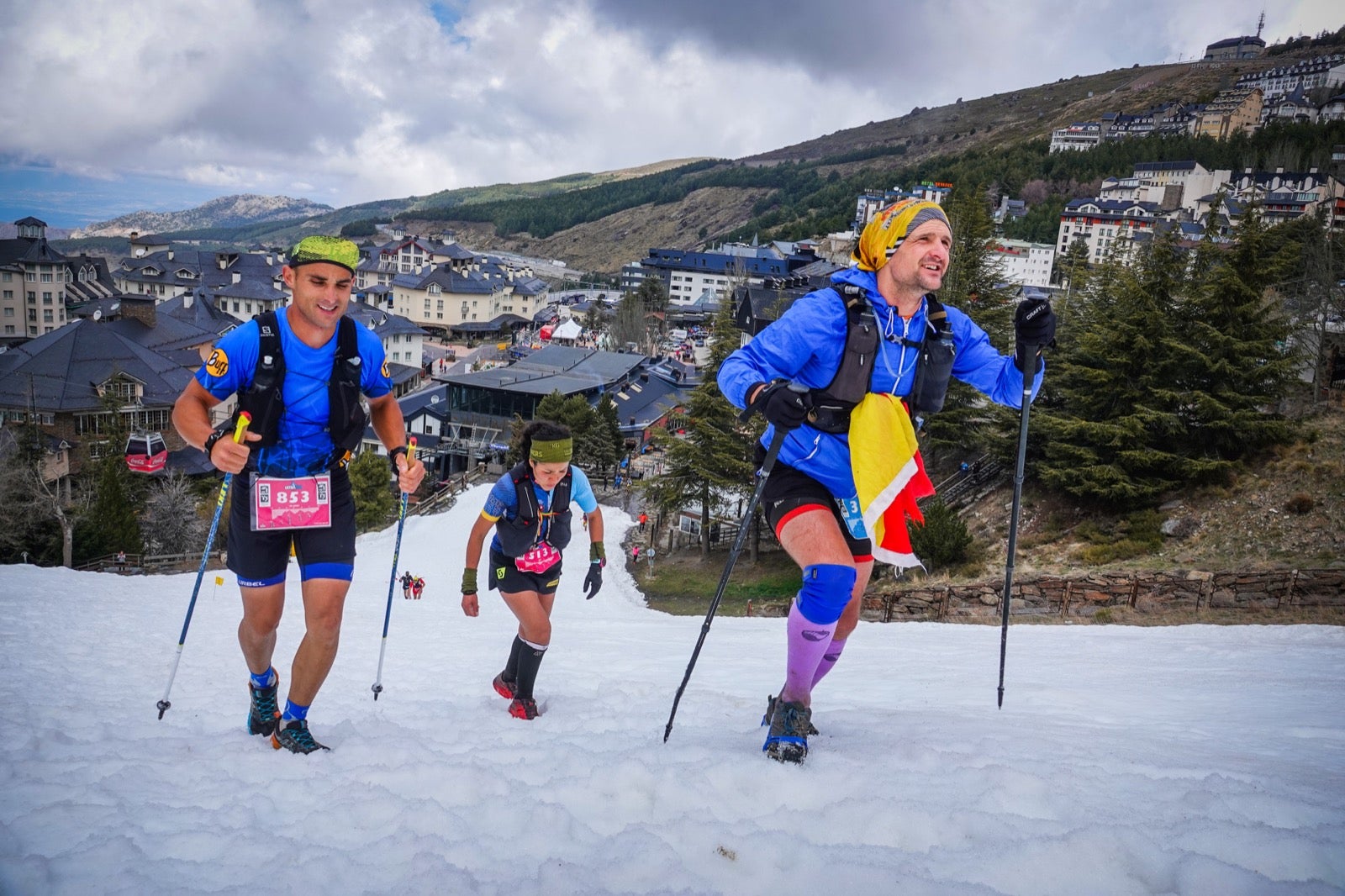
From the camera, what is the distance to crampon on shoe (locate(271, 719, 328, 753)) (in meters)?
4.47

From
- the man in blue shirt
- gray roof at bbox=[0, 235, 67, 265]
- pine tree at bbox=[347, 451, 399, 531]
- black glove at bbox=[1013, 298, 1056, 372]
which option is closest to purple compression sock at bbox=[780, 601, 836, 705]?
black glove at bbox=[1013, 298, 1056, 372]

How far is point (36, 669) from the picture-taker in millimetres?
7000

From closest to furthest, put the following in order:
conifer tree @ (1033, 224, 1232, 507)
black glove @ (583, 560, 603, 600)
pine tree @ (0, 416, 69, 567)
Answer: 1. black glove @ (583, 560, 603, 600)
2. conifer tree @ (1033, 224, 1232, 507)
3. pine tree @ (0, 416, 69, 567)

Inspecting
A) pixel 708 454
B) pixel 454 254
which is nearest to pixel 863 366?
pixel 708 454

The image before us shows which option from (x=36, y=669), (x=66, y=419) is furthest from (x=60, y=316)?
(x=36, y=669)

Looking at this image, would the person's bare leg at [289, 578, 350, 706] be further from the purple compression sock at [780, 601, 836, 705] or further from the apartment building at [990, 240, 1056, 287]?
the apartment building at [990, 240, 1056, 287]

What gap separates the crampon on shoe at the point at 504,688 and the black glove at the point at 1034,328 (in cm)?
439

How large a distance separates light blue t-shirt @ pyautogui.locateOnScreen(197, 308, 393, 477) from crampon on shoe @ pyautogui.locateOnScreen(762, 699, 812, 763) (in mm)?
2764

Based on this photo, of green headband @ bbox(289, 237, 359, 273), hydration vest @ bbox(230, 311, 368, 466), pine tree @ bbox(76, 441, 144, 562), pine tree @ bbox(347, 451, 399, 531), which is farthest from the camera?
pine tree @ bbox(347, 451, 399, 531)

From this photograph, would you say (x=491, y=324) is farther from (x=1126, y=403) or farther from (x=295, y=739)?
(x=295, y=739)

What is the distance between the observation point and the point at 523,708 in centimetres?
578

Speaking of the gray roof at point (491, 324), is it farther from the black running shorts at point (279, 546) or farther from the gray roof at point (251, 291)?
the black running shorts at point (279, 546)

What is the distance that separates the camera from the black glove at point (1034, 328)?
4474mm

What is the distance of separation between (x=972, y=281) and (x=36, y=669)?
33.8m
